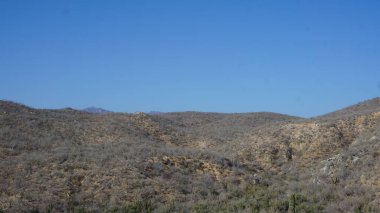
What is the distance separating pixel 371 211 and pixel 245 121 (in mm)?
41688

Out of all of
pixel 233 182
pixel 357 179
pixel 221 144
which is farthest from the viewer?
pixel 221 144

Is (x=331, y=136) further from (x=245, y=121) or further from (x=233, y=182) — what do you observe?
(x=245, y=121)

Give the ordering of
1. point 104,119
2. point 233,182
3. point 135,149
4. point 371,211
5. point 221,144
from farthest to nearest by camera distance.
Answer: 1. point 104,119
2. point 221,144
3. point 135,149
4. point 233,182
5. point 371,211

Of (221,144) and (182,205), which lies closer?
(182,205)

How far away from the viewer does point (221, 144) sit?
39.2 metres

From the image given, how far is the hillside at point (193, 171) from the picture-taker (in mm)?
17922

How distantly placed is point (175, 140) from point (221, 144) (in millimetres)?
4594

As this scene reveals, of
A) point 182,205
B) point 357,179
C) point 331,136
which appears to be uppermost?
point 331,136

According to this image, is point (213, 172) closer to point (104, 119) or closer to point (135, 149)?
point (135, 149)

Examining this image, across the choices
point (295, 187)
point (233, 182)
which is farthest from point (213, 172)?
point (295, 187)

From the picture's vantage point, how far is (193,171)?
978 inches

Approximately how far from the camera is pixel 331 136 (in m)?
31.1

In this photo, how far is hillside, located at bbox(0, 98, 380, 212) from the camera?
58.8 ft

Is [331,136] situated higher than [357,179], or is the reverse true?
[331,136]
